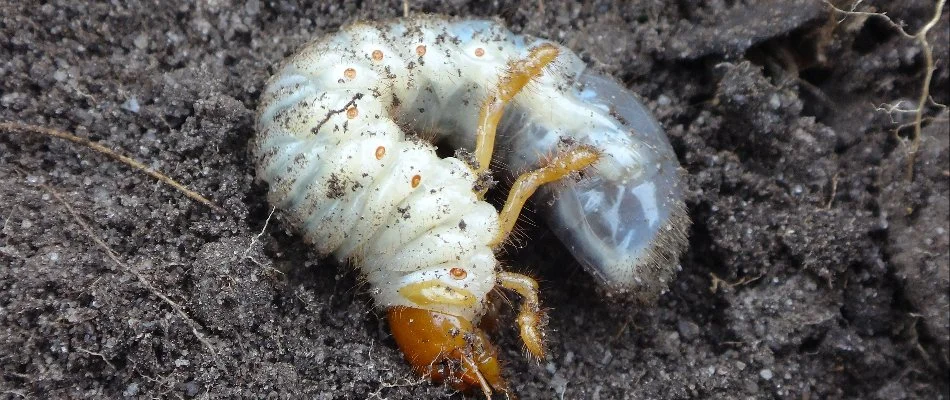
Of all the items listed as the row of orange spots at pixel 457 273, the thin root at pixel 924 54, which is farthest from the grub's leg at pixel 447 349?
the thin root at pixel 924 54

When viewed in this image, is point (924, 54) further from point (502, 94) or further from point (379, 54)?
point (379, 54)

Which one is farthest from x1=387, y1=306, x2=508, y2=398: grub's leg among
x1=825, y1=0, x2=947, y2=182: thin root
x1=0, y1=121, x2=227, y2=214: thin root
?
x1=825, y1=0, x2=947, y2=182: thin root

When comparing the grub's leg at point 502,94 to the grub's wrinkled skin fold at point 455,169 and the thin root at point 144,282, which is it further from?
the thin root at point 144,282

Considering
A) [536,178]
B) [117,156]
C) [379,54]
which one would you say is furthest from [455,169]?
[117,156]

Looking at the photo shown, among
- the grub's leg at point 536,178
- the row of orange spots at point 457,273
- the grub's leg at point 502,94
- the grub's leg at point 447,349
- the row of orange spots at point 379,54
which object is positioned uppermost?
the row of orange spots at point 379,54

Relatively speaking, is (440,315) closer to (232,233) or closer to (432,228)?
(432,228)

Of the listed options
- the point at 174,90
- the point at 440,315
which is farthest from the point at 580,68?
the point at 174,90

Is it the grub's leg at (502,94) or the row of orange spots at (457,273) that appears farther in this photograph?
the grub's leg at (502,94)

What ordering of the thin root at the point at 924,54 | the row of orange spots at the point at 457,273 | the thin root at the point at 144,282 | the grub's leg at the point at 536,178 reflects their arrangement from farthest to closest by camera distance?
the thin root at the point at 924,54
the grub's leg at the point at 536,178
the row of orange spots at the point at 457,273
the thin root at the point at 144,282
